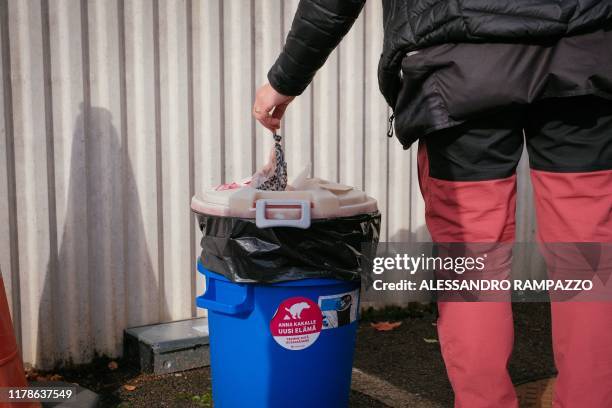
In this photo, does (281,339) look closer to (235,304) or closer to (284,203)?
(235,304)

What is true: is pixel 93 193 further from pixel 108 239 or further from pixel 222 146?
pixel 222 146

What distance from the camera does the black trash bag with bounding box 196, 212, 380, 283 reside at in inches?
102

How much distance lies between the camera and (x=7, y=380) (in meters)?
2.80

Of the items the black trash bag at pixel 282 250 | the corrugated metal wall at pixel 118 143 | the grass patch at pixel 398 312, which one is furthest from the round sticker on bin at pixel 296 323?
the grass patch at pixel 398 312

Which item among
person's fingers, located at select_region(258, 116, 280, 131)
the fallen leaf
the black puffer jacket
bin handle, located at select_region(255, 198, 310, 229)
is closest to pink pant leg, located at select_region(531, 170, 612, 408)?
the black puffer jacket

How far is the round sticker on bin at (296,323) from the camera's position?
8.60ft

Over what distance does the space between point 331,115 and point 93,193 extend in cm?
150

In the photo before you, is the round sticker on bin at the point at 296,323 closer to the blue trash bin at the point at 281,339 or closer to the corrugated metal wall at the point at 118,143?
the blue trash bin at the point at 281,339

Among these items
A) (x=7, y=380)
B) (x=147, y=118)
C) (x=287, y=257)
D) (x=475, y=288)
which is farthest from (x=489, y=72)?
(x=147, y=118)

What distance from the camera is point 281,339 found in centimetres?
264

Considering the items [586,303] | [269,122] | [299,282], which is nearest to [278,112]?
[269,122]

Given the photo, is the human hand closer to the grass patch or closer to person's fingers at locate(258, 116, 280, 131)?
person's fingers at locate(258, 116, 280, 131)

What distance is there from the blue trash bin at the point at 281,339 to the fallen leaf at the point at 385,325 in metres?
1.67

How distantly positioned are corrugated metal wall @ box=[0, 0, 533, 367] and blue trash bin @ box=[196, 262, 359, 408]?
1176 mm
